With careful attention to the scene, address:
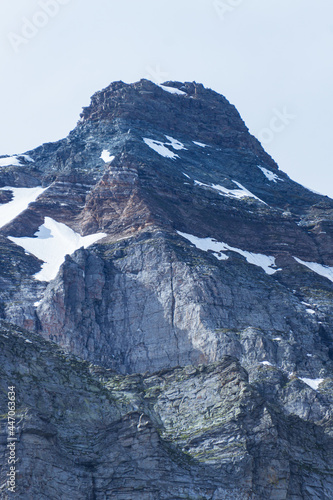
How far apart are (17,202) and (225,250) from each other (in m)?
25.0

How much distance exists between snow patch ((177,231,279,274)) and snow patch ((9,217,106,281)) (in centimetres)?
923

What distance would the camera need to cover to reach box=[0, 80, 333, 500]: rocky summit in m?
44.1

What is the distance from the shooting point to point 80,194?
3971 inches

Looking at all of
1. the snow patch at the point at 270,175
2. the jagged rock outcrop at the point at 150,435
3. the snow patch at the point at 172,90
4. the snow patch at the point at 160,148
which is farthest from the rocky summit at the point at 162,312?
the snow patch at the point at 172,90

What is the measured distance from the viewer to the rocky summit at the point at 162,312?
44.1m

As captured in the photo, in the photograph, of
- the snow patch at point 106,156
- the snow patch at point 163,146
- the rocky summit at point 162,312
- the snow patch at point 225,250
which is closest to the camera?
the rocky summit at point 162,312

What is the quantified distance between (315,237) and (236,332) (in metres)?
30.2

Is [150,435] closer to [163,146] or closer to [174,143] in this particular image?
[163,146]

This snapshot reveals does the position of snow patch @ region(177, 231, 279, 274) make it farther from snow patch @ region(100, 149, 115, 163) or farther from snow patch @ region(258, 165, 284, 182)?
snow patch @ region(258, 165, 284, 182)

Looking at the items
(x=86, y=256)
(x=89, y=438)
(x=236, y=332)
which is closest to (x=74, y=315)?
(x=86, y=256)

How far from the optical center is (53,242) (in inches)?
3656

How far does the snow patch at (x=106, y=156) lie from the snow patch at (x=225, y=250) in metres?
18.5

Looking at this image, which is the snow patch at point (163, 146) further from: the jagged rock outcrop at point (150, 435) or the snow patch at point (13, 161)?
the jagged rock outcrop at point (150, 435)

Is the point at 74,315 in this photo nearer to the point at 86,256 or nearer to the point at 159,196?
the point at 86,256
